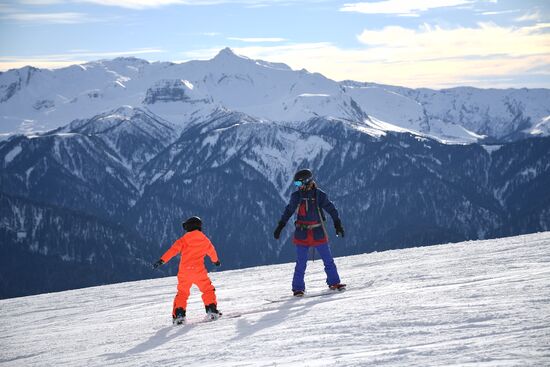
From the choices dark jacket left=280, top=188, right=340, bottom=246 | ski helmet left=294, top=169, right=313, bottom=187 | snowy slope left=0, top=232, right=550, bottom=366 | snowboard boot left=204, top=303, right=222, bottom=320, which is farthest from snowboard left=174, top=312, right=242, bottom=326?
ski helmet left=294, top=169, right=313, bottom=187

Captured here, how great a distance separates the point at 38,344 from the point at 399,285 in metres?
5.98

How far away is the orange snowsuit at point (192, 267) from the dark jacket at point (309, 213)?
1.79m

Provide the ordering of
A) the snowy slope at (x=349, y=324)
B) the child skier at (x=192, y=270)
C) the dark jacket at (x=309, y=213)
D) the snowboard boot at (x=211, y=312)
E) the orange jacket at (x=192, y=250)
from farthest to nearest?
Answer: 1. the dark jacket at (x=309, y=213)
2. the orange jacket at (x=192, y=250)
3. the child skier at (x=192, y=270)
4. the snowboard boot at (x=211, y=312)
5. the snowy slope at (x=349, y=324)

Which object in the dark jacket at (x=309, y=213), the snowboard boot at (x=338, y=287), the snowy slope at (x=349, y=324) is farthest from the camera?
the dark jacket at (x=309, y=213)

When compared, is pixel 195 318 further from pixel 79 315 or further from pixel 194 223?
pixel 79 315

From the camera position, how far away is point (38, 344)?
1185cm

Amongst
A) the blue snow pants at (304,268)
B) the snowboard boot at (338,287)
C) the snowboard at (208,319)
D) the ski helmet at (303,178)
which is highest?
the ski helmet at (303,178)

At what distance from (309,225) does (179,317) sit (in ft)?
9.93

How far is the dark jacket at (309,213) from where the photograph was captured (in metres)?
13.6

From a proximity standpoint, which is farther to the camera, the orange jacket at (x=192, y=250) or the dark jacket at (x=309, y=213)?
the dark jacket at (x=309, y=213)

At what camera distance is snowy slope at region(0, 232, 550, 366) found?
747cm

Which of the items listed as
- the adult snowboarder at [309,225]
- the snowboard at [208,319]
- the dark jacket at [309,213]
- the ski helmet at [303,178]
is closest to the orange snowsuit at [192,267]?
the snowboard at [208,319]

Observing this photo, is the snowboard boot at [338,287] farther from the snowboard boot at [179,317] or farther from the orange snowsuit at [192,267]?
the snowboard boot at [179,317]

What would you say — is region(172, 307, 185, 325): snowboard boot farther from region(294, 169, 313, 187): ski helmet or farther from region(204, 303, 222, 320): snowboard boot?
region(294, 169, 313, 187): ski helmet
